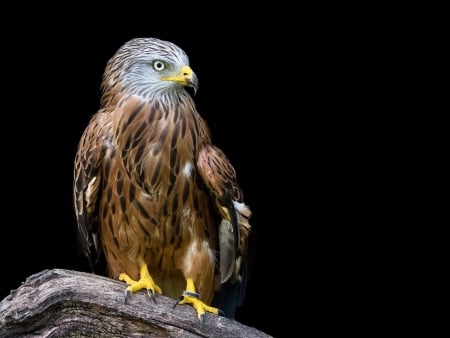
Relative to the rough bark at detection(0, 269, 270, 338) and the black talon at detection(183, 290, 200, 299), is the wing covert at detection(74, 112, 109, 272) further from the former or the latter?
the black talon at detection(183, 290, 200, 299)

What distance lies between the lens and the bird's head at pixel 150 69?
452cm

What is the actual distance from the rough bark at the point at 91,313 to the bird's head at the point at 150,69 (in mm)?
971

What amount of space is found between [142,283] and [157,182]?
20.1 inches

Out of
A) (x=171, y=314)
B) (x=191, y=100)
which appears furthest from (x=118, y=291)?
(x=191, y=100)

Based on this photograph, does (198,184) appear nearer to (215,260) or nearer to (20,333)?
(215,260)

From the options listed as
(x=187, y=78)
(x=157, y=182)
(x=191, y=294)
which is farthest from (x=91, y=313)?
(x=187, y=78)

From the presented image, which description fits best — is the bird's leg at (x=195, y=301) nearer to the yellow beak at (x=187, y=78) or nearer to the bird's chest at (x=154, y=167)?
the bird's chest at (x=154, y=167)

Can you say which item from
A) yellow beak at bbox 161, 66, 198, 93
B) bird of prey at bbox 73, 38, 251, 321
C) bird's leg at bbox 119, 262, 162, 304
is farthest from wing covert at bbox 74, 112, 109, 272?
yellow beak at bbox 161, 66, 198, 93

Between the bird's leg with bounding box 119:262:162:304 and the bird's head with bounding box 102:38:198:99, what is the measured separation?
34.7 inches

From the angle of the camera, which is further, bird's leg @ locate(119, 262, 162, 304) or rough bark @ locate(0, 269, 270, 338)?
bird's leg @ locate(119, 262, 162, 304)

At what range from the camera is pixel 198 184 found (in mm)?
4695

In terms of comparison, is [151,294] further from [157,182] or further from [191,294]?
[157,182]

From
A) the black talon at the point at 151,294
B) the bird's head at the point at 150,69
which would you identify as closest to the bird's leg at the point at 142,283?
the black talon at the point at 151,294

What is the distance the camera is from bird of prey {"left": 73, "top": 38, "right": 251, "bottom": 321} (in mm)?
4590
